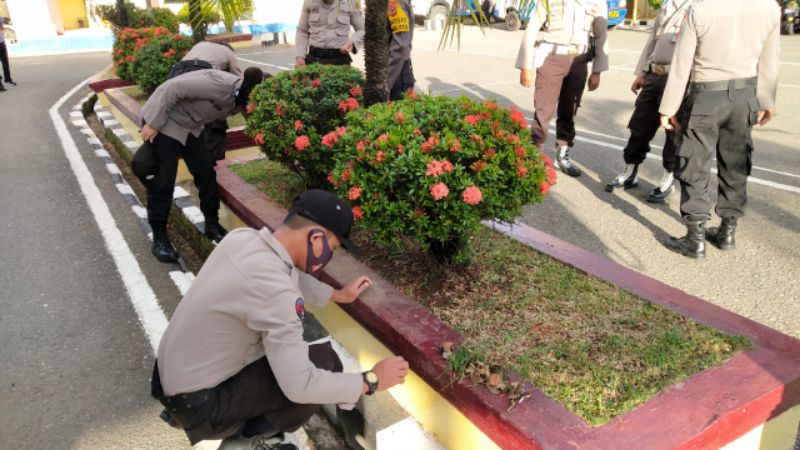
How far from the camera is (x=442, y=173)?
2719mm

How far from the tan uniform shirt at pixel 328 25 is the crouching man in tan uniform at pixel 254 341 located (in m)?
4.62

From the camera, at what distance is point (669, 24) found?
4.67m

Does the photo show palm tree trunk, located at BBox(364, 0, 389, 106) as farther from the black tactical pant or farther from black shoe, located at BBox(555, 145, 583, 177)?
black shoe, located at BBox(555, 145, 583, 177)

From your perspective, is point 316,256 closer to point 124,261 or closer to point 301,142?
point 301,142

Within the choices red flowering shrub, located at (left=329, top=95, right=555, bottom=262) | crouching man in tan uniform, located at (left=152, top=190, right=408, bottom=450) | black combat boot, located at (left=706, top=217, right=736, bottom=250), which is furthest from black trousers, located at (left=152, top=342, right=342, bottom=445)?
black combat boot, located at (left=706, top=217, right=736, bottom=250)

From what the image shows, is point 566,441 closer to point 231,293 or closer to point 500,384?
point 500,384

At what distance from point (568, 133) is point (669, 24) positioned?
1649 mm

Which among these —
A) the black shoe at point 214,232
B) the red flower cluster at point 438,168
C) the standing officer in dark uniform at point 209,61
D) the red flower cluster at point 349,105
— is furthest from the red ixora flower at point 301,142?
the red flower cluster at point 438,168

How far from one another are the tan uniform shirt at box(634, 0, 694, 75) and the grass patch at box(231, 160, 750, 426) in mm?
2288

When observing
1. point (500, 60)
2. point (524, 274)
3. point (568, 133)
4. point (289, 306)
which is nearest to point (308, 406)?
point (289, 306)

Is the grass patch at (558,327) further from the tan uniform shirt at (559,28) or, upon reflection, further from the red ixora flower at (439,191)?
the tan uniform shirt at (559,28)

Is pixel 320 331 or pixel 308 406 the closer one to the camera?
pixel 308 406

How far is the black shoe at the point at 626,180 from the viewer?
553 cm

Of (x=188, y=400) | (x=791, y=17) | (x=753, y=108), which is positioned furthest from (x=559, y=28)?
(x=791, y=17)
